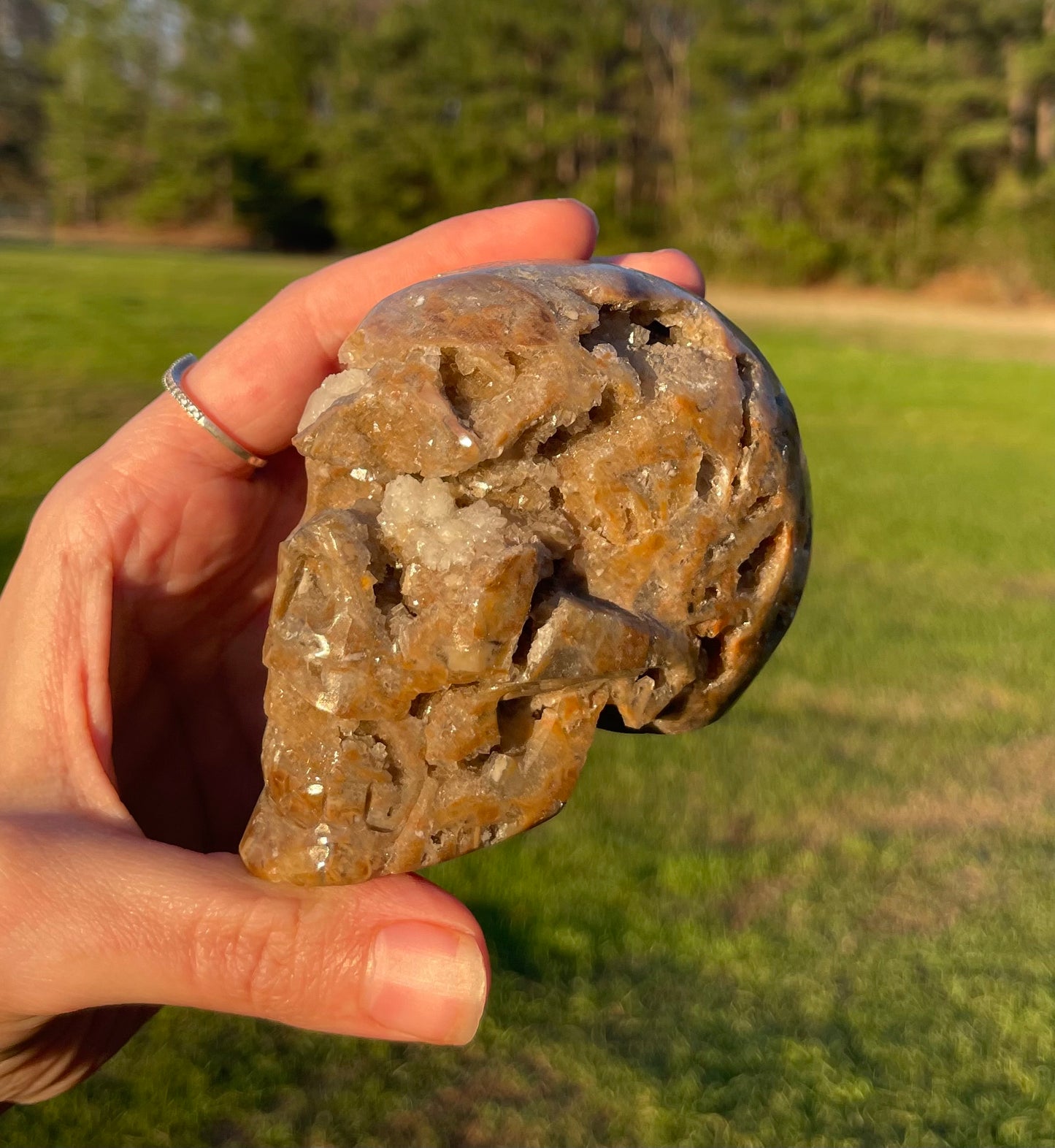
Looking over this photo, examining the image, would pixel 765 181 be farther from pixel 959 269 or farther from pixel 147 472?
pixel 147 472

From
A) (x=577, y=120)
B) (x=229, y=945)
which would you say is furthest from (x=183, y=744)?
(x=577, y=120)

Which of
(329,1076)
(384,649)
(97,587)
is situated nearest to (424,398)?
(384,649)

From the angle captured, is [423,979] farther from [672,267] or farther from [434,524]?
[672,267]

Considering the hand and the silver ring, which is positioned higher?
the silver ring

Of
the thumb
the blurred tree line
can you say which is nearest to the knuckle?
the thumb

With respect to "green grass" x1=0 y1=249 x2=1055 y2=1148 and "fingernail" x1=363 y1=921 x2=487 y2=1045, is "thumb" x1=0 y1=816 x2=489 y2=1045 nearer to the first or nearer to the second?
"fingernail" x1=363 y1=921 x2=487 y2=1045

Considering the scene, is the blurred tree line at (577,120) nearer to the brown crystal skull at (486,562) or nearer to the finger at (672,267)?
the finger at (672,267)
